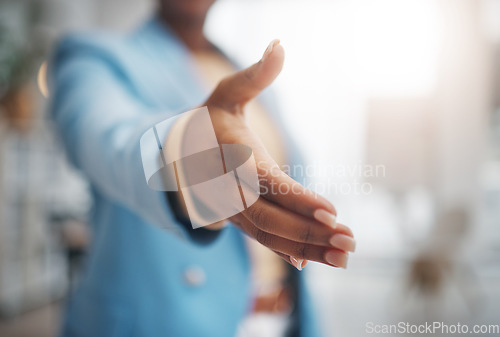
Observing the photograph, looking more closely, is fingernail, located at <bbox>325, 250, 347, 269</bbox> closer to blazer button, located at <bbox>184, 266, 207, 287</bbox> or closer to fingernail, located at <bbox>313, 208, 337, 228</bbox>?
fingernail, located at <bbox>313, 208, 337, 228</bbox>

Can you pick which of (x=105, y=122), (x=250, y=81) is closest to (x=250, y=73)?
(x=250, y=81)

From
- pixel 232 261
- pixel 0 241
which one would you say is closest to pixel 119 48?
pixel 232 261

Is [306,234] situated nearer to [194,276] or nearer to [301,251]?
[301,251]

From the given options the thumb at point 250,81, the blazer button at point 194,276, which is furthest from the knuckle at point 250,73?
the blazer button at point 194,276

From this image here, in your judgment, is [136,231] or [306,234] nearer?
[306,234]

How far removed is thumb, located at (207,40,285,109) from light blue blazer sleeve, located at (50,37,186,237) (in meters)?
0.02

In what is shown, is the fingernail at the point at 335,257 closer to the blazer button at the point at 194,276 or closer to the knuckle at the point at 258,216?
the knuckle at the point at 258,216

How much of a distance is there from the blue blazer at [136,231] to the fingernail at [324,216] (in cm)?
10

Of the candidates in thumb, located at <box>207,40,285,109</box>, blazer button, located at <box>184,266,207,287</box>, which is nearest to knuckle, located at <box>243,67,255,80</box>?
thumb, located at <box>207,40,285,109</box>

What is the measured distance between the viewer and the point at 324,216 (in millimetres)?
91

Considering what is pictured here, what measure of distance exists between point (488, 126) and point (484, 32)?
0.21ft

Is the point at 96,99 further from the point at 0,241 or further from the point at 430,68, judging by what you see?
the point at 0,241

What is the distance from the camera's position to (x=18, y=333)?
1314 mm

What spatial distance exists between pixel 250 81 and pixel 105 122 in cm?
10
